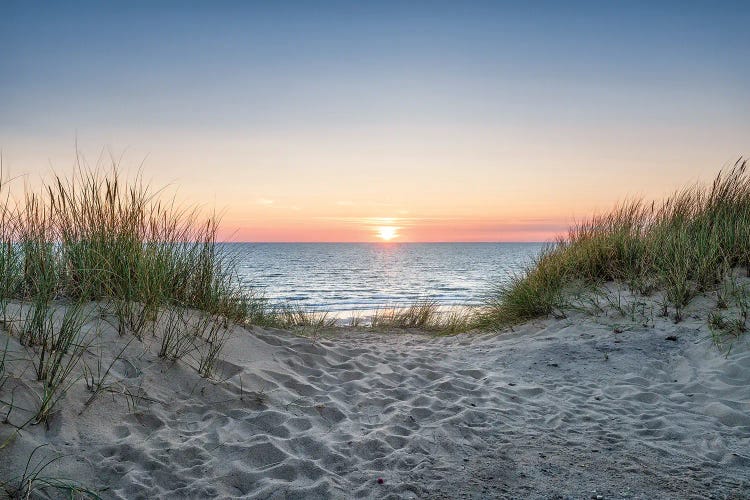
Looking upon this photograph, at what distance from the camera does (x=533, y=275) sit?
8.60 m

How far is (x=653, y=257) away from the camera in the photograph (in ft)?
23.8

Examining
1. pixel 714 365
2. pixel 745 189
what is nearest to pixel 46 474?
pixel 714 365

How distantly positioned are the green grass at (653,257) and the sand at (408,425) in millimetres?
1225

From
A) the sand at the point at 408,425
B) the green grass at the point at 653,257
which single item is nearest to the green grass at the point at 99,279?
the sand at the point at 408,425

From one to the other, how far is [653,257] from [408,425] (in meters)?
5.35

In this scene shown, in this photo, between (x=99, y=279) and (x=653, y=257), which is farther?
(x=653, y=257)

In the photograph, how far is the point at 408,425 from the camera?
374 cm

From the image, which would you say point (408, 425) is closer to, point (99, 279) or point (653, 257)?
point (99, 279)

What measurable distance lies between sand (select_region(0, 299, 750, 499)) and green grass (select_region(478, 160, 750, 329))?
1225 millimetres

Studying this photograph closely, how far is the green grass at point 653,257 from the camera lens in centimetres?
652

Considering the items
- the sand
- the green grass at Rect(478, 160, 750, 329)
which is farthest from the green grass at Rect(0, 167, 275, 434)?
the green grass at Rect(478, 160, 750, 329)

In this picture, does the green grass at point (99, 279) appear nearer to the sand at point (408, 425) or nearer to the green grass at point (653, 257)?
the sand at point (408, 425)

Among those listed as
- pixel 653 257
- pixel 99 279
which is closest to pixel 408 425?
pixel 99 279

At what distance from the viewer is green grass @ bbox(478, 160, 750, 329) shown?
6.52 metres
